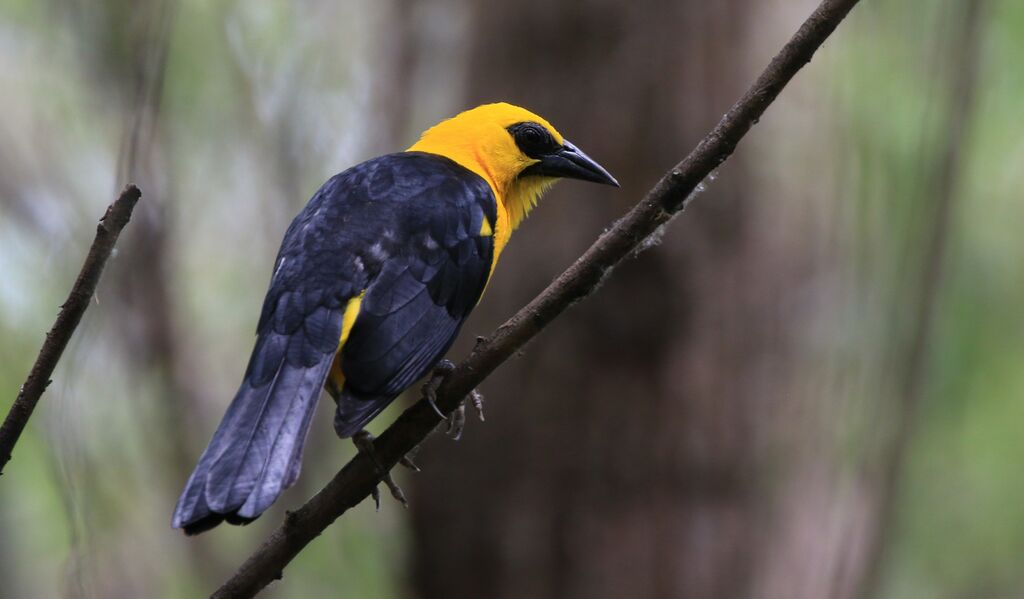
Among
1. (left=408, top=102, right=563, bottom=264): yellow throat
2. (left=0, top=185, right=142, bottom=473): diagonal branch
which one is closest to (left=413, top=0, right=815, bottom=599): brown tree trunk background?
(left=408, top=102, right=563, bottom=264): yellow throat

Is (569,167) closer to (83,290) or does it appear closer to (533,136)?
(533,136)

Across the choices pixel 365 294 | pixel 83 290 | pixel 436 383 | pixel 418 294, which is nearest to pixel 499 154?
pixel 418 294

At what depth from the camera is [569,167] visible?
4.41 meters

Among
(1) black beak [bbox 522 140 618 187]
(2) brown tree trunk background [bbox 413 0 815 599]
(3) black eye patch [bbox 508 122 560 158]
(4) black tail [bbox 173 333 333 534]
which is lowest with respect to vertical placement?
(2) brown tree trunk background [bbox 413 0 815 599]

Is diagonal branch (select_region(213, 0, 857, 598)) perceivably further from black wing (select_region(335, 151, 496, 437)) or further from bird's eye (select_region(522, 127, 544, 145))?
bird's eye (select_region(522, 127, 544, 145))

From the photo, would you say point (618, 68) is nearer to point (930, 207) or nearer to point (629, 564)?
point (930, 207)

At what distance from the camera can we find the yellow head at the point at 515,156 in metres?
4.43

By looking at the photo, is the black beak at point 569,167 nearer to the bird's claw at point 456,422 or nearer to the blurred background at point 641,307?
the bird's claw at point 456,422

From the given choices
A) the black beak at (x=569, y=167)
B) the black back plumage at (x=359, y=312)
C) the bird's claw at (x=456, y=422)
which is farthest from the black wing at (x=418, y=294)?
the black beak at (x=569, y=167)

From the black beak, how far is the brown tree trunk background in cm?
144

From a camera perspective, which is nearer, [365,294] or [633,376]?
[365,294]

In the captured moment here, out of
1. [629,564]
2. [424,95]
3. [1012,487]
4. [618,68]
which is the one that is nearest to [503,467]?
[629,564]

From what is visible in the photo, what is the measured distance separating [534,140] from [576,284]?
6.18 ft

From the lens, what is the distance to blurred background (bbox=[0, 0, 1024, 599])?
5.96 metres
